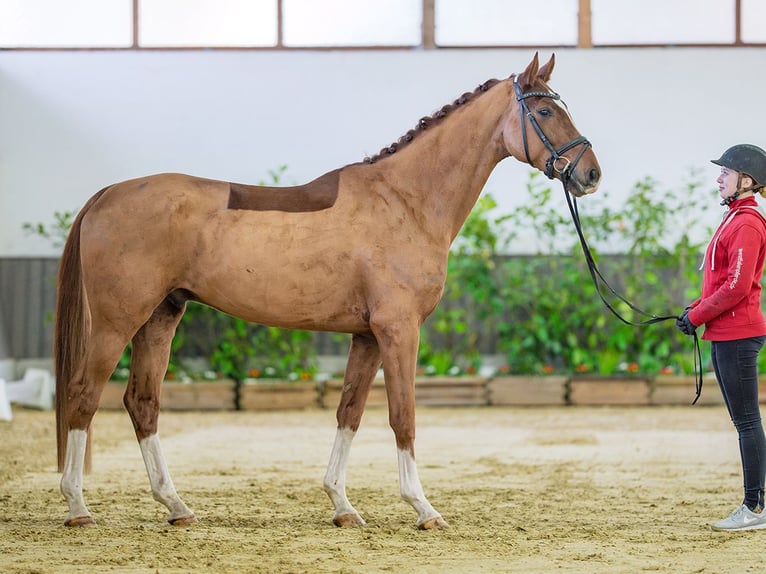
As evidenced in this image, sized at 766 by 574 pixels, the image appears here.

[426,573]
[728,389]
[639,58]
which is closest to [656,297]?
[639,58]

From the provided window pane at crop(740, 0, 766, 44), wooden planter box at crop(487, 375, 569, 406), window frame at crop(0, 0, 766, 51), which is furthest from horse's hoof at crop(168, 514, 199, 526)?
window pane at crop(740, 0, 766, 44)

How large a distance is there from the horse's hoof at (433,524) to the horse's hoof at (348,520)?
29 cm

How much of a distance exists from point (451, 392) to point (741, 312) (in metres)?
5.99

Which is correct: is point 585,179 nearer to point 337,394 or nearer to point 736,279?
point 736,279

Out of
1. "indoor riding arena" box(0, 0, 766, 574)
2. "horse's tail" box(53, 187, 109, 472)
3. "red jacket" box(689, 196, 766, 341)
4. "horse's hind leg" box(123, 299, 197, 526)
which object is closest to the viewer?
"red jacket" box(689, 196, 766, 341)

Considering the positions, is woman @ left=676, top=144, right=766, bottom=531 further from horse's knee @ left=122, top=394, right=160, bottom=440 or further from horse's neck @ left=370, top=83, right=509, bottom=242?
horse's knee @ left=122, top=394, right=160, bottom=440

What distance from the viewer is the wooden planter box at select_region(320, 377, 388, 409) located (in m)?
9.58

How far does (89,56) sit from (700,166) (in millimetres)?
6956

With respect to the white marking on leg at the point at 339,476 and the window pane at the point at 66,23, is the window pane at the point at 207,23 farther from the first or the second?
the white marking on leg at the point at 339,476

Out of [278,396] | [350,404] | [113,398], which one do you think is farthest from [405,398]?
[113,398]

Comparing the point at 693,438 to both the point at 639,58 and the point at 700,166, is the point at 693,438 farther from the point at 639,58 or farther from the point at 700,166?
the point at 639,58

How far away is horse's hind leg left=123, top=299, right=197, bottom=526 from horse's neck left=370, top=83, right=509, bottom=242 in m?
1.18

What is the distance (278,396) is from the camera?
31.7ft

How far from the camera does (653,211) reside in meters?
9.98
